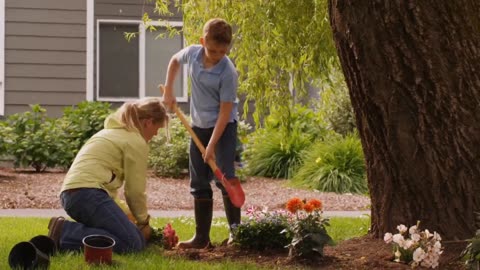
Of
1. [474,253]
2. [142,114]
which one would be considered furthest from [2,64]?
[474,253]

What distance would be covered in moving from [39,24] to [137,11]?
59.9 inches

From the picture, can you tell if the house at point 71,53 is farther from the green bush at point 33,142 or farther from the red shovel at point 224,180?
the red shovel at point 224,180

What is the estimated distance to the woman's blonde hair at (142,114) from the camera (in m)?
6.25

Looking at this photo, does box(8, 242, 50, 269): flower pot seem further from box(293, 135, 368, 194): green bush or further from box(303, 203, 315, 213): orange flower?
box(293, 135, 368, 194): green bush

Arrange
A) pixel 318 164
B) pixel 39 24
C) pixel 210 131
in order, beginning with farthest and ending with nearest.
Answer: pixel 39 24
pixel 318 164
pixel 210 131

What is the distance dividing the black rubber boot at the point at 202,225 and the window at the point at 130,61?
8568mm

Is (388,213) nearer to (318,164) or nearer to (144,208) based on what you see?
(144,208)

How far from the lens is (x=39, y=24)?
48.7ft

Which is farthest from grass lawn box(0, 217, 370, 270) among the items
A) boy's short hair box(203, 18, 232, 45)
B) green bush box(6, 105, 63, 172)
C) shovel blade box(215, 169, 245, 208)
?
green bush box(6, 105, 63, 172)

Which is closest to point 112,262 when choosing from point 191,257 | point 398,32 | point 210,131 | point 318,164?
point 191,257

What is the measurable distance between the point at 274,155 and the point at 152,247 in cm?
831

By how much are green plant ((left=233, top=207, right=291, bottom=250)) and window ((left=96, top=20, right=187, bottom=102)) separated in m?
9.13

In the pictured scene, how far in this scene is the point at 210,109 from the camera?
6582 mm

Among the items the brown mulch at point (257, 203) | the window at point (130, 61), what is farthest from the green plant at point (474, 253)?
the window at point (130, 61)
